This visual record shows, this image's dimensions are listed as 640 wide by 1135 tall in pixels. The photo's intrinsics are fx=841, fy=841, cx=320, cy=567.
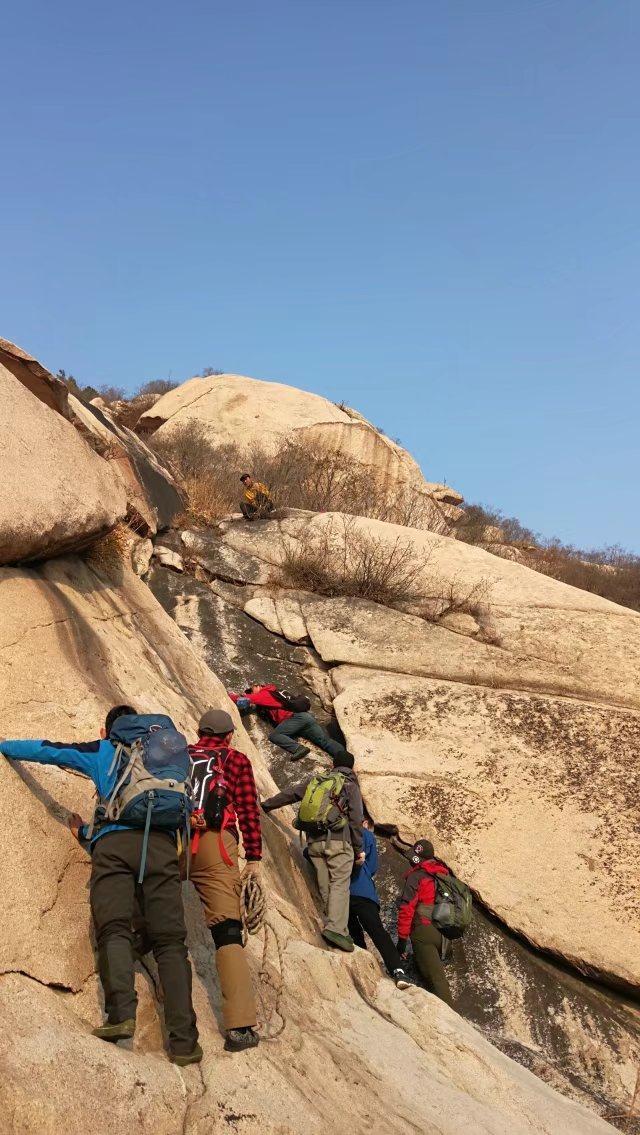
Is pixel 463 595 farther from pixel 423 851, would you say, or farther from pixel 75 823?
pixel 75 823

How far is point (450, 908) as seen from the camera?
679cm

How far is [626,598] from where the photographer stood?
58.4ft

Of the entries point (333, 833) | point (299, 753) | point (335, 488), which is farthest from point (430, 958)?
point (335, 488)

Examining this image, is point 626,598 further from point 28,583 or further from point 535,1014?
point 28,583

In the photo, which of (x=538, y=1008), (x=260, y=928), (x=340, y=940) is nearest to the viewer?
(x=260, y=928)

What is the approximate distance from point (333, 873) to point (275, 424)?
1334 centimetres

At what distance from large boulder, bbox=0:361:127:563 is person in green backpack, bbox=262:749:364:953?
2706mm

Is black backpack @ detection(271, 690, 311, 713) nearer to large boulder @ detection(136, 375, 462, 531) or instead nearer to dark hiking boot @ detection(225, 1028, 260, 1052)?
dark hiking boot @ detection(225, 1028, 260, 1052)

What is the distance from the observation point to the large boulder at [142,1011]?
120 inches

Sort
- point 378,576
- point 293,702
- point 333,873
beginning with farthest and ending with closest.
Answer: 1. point 378,576
2. point 293,702
3. point 333,873

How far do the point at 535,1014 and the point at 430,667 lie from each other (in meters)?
4.07

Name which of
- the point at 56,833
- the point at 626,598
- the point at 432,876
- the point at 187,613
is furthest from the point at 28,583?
the point at 626,598

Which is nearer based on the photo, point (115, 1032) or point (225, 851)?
point (115, 1032)

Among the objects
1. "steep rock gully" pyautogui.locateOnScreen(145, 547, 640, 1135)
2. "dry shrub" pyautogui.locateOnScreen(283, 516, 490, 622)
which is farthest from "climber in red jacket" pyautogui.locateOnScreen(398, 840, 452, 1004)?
"dry shrub" pyautogui.locateOnScreen(283, 516, 490, 622)
